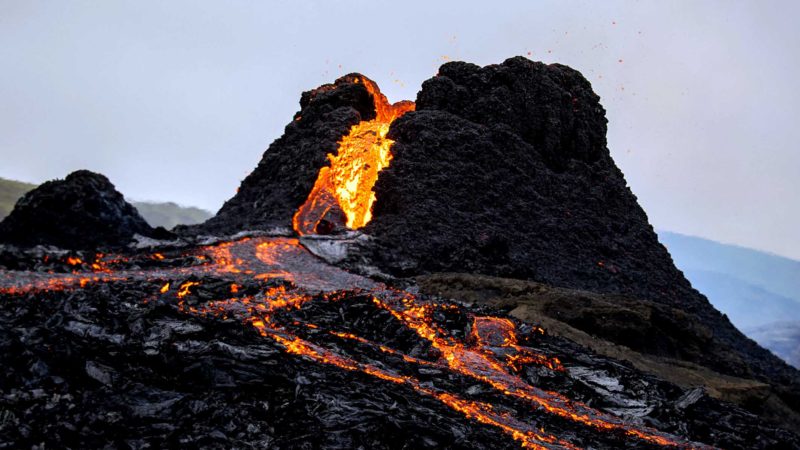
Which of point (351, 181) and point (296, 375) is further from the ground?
point (351, 181)

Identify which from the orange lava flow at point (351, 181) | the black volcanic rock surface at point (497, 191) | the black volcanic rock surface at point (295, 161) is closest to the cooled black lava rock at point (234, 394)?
the black volcanic rock surface at point (497, 191)

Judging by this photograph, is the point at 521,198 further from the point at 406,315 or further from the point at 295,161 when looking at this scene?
the point at 406,315

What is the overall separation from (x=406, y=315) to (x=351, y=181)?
20211 millimetres

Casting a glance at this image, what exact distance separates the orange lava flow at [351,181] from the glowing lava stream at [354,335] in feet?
29.7

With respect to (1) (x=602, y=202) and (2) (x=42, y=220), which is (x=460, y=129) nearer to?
(1) (x=602, y=202)

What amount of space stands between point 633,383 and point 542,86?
98.5ft

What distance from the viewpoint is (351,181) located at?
115ft

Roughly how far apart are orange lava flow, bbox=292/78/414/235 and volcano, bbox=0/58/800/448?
7.4 inches

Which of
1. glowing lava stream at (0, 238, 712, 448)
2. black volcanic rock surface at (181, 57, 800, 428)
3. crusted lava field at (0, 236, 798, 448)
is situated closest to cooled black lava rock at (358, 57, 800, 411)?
black volcanic rock surface at (181, 57, 800, 428)

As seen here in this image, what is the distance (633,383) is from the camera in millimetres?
13539

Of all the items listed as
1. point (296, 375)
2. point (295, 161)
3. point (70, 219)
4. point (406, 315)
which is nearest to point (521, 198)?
point (295, 161)

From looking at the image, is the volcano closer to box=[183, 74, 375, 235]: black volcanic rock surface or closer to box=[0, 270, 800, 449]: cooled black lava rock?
box=[0, 270, 800, 449]: cooled black lava rock

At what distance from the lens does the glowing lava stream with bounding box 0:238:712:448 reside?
1090cm

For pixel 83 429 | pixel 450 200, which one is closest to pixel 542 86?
pixel 450 200
